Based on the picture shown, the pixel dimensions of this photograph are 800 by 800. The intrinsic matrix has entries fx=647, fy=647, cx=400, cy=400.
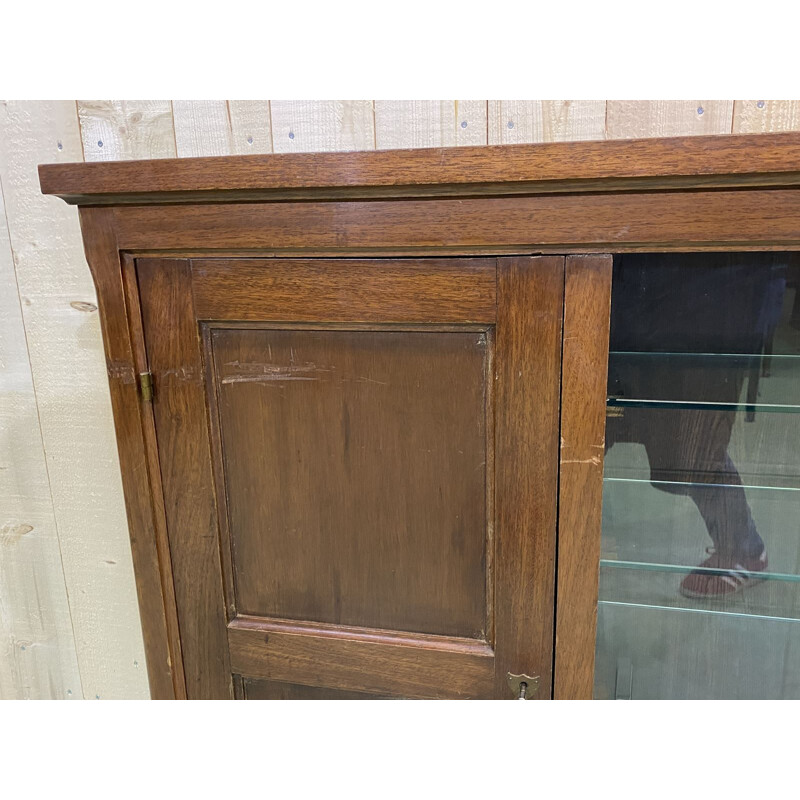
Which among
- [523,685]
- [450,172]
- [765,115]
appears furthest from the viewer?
[765,115]

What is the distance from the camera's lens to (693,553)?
2.06 feet

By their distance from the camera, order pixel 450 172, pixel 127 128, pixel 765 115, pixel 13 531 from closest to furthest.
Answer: pixel 450 172
pixel 765 115
pixel 127 128
pixel 13 531

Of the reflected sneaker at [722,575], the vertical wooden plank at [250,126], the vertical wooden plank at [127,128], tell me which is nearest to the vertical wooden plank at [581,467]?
the reflected sneaker at [722,575]

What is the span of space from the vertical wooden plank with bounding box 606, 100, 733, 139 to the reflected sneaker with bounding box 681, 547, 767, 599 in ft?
1.64

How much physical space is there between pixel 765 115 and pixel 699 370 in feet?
1.34

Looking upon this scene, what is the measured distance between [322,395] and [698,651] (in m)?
0.45

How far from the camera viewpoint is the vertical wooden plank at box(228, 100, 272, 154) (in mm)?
859

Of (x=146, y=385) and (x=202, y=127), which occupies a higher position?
(x=202, y=127)

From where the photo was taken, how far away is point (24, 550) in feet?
3.49

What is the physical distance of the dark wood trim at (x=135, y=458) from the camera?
1.98 ft

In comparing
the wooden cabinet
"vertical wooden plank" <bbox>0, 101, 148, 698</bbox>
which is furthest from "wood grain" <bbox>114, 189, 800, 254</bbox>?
"vertical wooden plank" <bbox>0, 101, 148, 698</bbox>

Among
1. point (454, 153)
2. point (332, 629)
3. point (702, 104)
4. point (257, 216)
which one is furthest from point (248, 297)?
point (702, 104)

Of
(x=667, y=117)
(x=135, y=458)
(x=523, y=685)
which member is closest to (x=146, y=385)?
(x=135, y=458)

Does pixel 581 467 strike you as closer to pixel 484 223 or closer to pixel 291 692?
pixel 484 223
